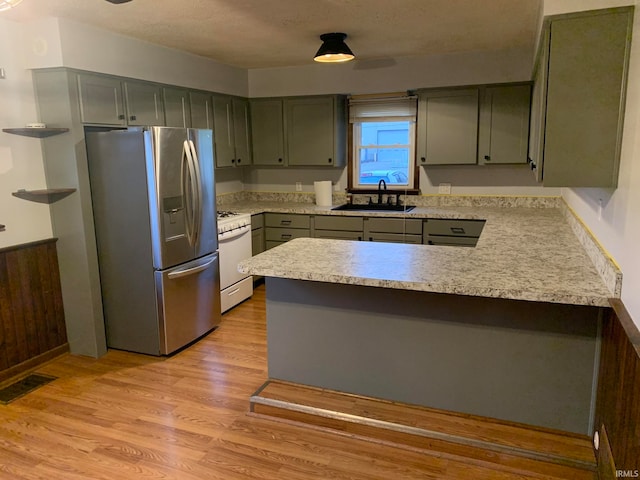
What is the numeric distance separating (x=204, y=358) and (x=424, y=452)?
1788mm

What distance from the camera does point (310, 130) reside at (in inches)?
A: 197

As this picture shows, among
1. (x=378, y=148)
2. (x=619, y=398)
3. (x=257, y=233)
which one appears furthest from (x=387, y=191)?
(x=619, y=398)

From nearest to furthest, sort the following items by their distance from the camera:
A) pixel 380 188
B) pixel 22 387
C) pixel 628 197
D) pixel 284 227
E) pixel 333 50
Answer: pixel 628 197, pixel 22 387, pixel 333 50, pixel 284 227, pixel 380 188

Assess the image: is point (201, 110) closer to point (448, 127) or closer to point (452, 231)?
point (448, 127)

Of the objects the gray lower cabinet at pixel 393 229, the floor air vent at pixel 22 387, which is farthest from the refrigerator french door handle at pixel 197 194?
the gray lower cabinet at pixel 393 229

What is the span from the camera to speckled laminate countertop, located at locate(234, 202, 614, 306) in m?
1.88

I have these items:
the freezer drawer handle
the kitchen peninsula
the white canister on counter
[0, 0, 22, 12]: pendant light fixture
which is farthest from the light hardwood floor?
the white canister on counter

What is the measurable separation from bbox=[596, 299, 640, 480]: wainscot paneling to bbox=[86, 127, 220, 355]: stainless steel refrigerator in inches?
106

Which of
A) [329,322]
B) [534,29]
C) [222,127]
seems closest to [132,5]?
[222,127]

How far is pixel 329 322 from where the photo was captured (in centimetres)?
249

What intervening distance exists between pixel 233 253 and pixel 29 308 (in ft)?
5.35

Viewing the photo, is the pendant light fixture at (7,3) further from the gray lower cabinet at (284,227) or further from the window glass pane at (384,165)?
the window glass pane at (384,165)

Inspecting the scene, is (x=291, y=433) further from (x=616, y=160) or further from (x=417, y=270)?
(x=616, y=160)

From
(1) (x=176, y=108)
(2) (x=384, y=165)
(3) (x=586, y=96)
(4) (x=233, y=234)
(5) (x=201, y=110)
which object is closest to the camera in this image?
(3) (x=586, y=96)
